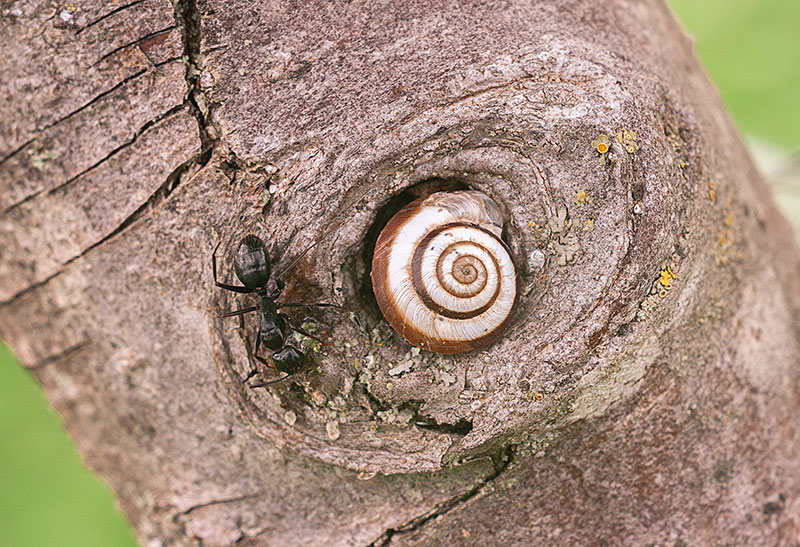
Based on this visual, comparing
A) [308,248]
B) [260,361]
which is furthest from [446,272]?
[260,361]

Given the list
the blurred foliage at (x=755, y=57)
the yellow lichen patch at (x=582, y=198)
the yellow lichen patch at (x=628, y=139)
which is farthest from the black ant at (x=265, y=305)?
the blurred foliage at (x=755, y=57)

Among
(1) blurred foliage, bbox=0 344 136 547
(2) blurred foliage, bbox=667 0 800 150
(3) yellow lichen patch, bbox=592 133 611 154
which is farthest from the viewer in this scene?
(2) blurred foliage, bbox=667 0 800 150

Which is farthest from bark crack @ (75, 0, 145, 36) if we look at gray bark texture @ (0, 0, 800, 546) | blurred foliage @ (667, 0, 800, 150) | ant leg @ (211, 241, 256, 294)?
blurred foliage @ (667, 0, 800, 150)

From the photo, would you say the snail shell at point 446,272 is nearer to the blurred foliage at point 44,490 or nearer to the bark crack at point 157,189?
the bark crack at point 157,189

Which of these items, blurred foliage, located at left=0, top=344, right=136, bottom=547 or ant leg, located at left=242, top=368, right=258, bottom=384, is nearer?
ant leg, located at left=242, top=368, right=258, bottom=384

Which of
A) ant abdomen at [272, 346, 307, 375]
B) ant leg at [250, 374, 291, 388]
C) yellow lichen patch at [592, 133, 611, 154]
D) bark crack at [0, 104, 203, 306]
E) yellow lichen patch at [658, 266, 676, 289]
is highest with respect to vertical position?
bark crack at [0, 104, 203, 306]

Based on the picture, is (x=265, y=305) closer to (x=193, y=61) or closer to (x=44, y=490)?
(x=193, y=61)

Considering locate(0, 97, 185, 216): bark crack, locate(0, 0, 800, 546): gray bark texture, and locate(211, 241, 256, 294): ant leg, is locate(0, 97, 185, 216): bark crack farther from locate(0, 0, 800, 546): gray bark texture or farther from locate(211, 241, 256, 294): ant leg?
locate(211, 241, 256, 294): ant leg
